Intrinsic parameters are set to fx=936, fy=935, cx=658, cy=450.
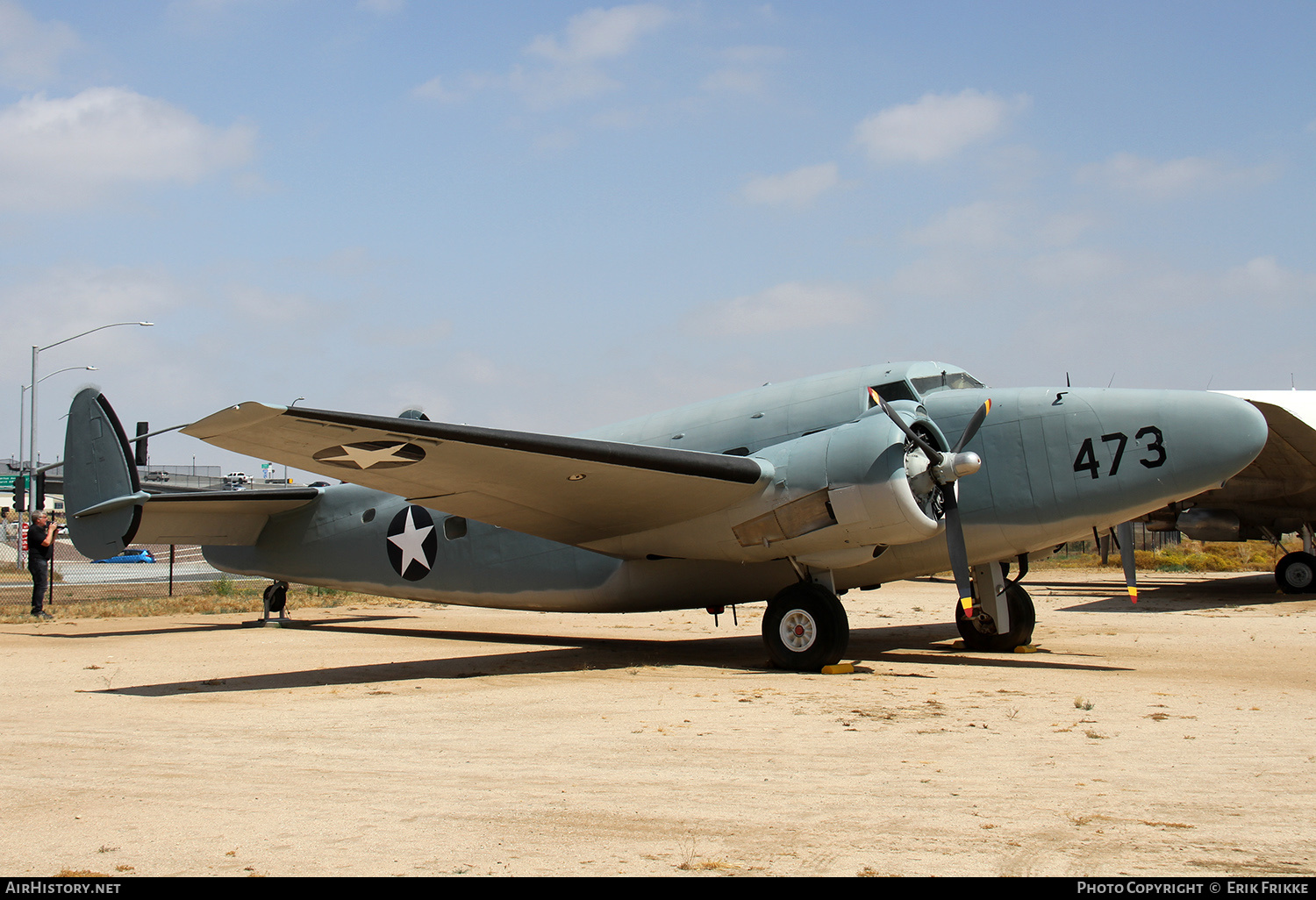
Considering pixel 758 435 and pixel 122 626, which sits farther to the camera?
A: pixel 122 626

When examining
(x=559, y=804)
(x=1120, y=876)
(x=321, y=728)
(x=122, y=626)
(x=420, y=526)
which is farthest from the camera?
(x=122, y=626)

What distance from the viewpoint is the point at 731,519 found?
34.6 ft

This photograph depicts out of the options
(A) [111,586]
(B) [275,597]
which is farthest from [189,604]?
(A) [111,586]

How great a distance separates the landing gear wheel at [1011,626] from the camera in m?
12.6

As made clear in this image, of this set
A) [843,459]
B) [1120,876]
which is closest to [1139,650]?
[843,459]

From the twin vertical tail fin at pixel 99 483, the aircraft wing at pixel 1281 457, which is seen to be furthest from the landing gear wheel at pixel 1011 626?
the twin vertical tail fin at pixel 99 483

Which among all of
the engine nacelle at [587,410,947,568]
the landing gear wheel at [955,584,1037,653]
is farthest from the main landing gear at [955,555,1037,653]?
the engine nacelle at [587,410,947,568]

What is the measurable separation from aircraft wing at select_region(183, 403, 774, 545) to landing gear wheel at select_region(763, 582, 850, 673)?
1298 millimetres

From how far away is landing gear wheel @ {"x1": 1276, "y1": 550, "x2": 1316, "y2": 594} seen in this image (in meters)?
22.7

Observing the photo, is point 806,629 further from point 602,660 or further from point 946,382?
point 946,382

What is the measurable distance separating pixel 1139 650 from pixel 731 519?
6075 mm

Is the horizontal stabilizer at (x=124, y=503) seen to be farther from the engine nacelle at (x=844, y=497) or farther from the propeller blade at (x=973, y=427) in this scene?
the propeller blade at (x=973, y=427)

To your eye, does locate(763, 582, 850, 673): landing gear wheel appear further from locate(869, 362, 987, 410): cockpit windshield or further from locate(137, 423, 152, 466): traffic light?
locate(137, 423, 152, 466): traffic light

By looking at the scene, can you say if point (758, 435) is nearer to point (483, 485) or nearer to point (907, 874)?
point (483, 485)
